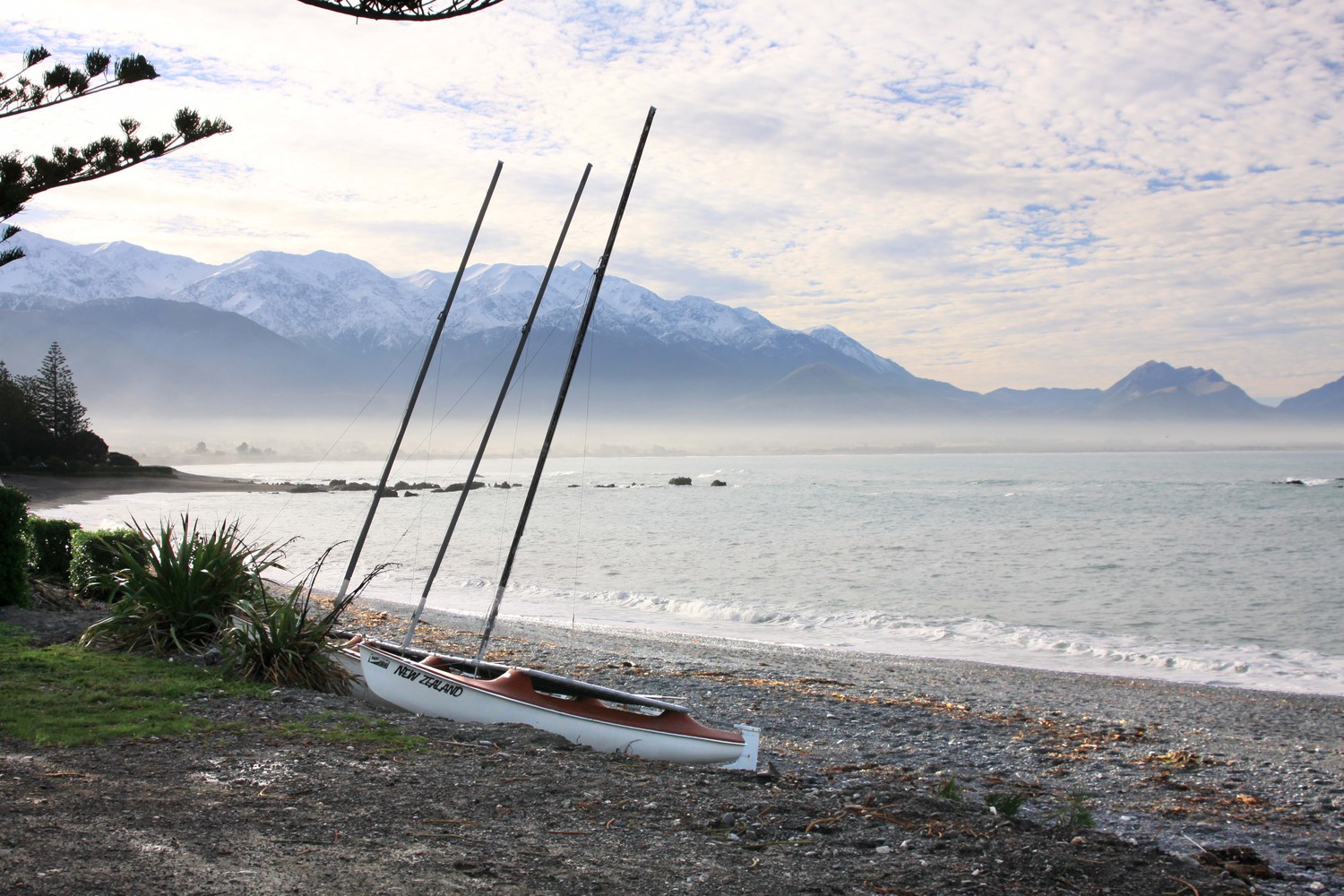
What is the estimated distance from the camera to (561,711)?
7410mm

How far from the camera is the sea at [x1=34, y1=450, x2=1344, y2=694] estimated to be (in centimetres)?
1834

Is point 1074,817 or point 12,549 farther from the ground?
point 12,549

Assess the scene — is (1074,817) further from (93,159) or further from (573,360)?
(93,159)

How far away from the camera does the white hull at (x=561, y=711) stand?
7062 mm

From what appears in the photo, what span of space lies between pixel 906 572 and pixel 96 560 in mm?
23896

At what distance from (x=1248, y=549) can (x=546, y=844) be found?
4083cm

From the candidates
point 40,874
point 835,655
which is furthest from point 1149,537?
point 40,874

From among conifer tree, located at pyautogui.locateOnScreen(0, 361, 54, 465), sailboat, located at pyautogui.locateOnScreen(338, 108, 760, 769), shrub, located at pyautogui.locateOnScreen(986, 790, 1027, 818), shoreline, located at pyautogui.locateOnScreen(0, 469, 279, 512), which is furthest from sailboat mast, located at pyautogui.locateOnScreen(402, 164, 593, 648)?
conifer tree, located at pyautogui.locateOnScreen(0, 361, 54, 465)

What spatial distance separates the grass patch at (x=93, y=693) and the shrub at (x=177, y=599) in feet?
1.21

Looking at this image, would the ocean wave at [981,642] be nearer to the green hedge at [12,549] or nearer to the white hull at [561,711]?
the white hull at [561,711]

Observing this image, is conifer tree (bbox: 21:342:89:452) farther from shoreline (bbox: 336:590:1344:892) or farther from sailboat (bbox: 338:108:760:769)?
sailboat (bbox: 338:108:760:769)

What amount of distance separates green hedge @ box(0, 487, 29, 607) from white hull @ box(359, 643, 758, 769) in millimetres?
5445

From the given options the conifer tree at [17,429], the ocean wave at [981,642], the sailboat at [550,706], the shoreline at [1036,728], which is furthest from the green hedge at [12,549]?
the conifer tree at [17,429]

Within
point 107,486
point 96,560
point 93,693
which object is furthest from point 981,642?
point 107,486
